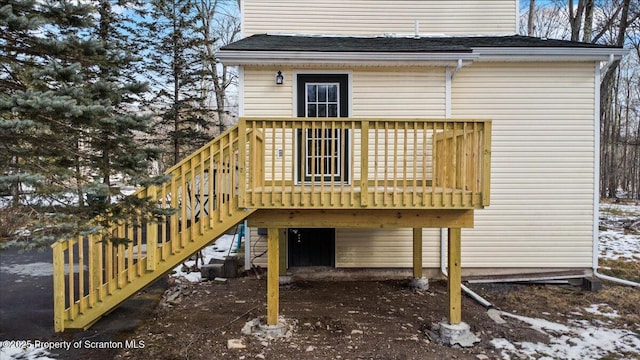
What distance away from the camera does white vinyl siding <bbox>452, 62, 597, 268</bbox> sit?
600cm

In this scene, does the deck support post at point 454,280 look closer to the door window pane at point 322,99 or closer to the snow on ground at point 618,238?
the door window pane at point 322,99

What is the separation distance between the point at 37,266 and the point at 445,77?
7910 millimetres

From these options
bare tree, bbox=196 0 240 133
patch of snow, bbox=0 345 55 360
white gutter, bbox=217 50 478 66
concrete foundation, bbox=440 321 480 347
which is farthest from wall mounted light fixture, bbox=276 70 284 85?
bare tree, bbox=196 0 240 133

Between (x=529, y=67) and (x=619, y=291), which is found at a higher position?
(x=529, y=67)

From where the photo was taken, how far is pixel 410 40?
650cm

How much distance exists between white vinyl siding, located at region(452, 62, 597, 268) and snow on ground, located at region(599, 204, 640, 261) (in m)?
2.33

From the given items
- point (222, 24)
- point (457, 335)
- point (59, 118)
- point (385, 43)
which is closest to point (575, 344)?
point (457, 335)

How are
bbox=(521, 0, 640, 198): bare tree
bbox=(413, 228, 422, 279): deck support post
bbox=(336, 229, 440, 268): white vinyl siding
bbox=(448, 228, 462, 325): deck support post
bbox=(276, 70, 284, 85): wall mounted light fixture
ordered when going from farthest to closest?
bbox=(521, 0, 640, 198): bare tree
bbox=(336, 229, 440, 268): white vinyl siding
bbox=(276, 70, 284, 85): wall mounted light fixture
bbox=(413, 228, 422, 279): deck support post
bbox=(448, 228, 462, 325): deck support post

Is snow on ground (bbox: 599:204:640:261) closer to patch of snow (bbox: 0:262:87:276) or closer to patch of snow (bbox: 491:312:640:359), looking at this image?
patch of snow (bbox: 491:312:640:359)

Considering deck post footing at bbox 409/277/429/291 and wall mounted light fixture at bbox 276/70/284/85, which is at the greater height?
wall mounted light fixture at bbox 276/70/284/85

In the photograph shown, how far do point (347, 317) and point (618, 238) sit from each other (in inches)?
335

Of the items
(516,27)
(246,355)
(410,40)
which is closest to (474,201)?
(246,355)

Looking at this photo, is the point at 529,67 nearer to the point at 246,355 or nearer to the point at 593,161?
the point at 593,161

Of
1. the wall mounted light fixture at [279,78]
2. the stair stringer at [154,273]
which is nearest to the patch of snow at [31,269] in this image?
the stair stringer at [154,273]
